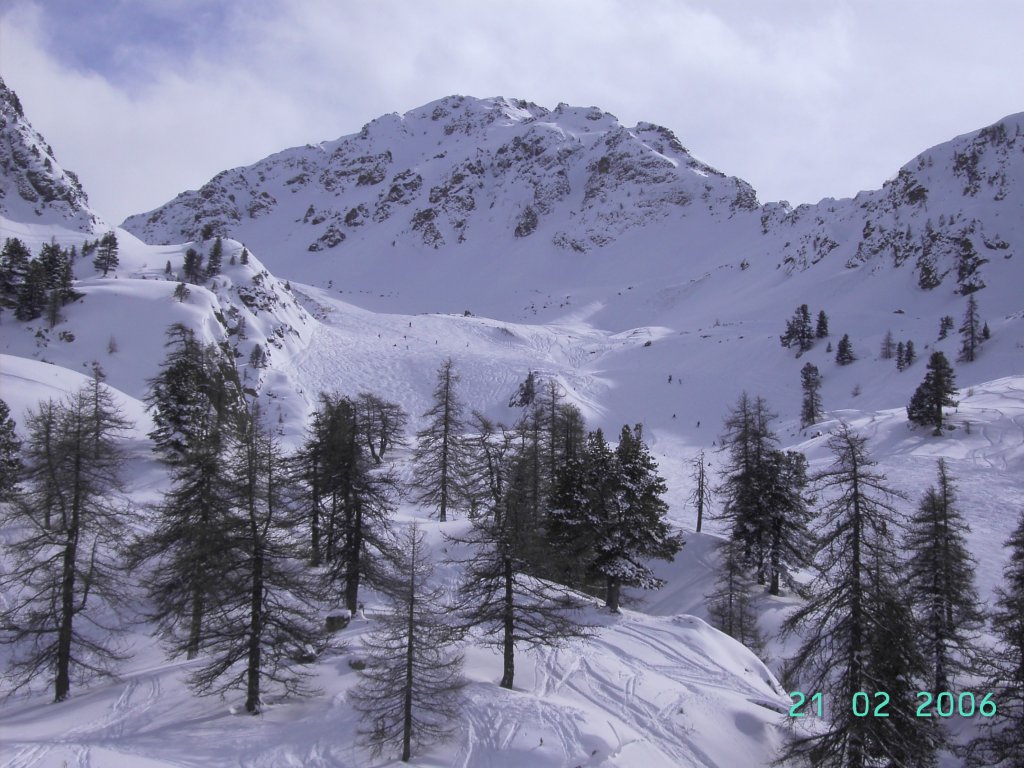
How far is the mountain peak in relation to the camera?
3501 inches

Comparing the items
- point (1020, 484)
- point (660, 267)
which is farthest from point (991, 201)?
point (1020, 484)

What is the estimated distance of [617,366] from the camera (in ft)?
334

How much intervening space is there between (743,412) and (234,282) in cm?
7186

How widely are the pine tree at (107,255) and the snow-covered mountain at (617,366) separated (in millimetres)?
1486

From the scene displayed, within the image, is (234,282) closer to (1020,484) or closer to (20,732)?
(20,732)

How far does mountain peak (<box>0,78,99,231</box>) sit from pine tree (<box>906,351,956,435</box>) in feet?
369

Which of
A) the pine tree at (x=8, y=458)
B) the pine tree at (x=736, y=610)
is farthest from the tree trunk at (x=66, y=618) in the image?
the pine tree at (x=736, y=610)

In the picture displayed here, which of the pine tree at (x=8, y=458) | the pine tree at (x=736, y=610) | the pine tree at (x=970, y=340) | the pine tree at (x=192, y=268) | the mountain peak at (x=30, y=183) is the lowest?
the pine tree at (x=736, y=610)

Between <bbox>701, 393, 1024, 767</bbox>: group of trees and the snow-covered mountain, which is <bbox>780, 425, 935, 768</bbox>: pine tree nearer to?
<bbox>701, 393, 1024, 767</bbox>: group of trees

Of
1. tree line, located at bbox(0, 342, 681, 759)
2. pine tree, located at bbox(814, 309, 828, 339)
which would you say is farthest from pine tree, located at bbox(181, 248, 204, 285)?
pine tree, located at bbox(814, 309, 828, 339)

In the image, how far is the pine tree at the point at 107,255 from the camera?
7194cm

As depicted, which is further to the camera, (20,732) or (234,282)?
(234,282)

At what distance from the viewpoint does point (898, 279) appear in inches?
4587

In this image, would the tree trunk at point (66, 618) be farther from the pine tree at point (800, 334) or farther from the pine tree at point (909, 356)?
the pine tree at point (800, 334)
